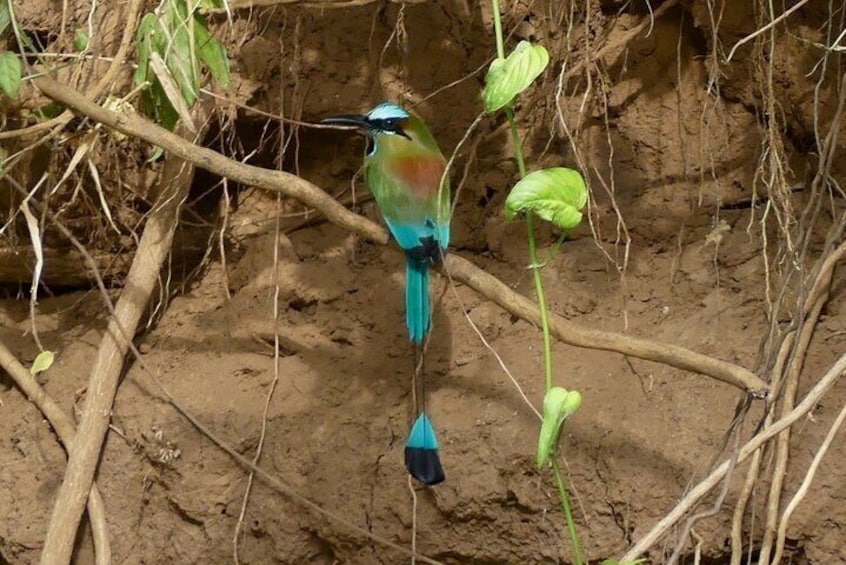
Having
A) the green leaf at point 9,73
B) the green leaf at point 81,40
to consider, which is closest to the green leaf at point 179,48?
the green leaf at point 9,73

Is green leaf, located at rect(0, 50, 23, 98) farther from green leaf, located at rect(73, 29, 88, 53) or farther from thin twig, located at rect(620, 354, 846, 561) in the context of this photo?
thin twig, located at rect(620, 354, 846, 561)

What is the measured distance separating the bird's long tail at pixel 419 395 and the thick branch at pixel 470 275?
0.75 ft

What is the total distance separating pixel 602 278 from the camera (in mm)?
2314

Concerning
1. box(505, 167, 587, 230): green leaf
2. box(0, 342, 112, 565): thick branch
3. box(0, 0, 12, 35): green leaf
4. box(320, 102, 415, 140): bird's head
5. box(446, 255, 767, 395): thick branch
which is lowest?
box(0, 342, 112, 565): thick branch

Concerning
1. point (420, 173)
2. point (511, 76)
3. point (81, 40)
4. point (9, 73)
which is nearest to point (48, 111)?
point (81, 40)

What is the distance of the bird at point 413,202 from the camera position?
2.09 m

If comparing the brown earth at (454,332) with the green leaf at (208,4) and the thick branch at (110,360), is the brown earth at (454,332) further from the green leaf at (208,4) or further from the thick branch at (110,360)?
the green leaf at (208,4)

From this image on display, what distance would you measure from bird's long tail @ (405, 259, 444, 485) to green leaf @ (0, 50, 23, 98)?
2.59 feet

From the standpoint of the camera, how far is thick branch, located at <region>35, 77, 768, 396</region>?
5.83 ft

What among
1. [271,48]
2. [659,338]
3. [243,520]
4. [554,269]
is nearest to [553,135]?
[554,269]

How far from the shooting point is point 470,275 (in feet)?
6.26

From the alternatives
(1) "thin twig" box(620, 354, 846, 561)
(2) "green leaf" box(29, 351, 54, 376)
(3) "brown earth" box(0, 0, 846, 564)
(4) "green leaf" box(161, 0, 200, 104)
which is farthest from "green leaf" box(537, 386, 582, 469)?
(2) "green leaf" box(29, 351, 54, 376)

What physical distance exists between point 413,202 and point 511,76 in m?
0.75

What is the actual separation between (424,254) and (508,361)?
0.93ft
